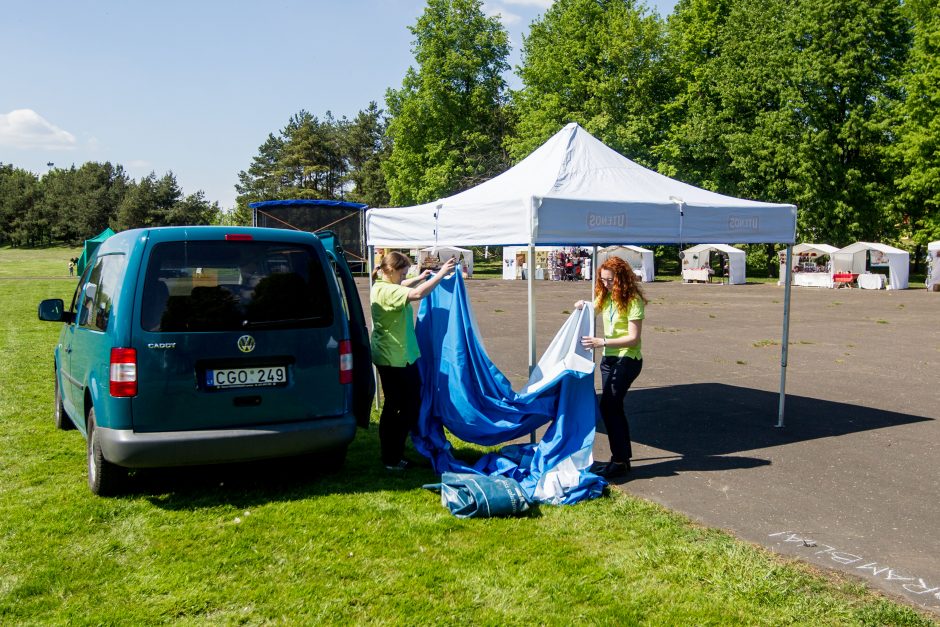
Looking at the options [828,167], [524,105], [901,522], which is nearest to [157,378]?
[901,522]

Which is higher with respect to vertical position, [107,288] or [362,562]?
[107,288]

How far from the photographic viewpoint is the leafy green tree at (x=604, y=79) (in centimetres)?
4238

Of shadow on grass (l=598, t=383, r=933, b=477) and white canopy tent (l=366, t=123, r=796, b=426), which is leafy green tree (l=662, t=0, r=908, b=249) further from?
white canopy tent (l=366, t=123, r=796, b=426)

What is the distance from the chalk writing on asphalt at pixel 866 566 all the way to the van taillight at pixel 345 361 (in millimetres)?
3019

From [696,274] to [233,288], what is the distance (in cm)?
3734

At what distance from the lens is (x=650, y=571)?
160 inches

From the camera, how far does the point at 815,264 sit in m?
37.4

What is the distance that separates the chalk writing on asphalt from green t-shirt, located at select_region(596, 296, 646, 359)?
172 centimetres

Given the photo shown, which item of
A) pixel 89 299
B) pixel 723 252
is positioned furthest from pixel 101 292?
pixel 723 252

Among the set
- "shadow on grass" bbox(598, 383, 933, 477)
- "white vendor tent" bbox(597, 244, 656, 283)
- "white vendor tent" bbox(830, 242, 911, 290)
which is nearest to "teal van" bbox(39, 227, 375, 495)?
"shadow on grass" bbox(598, 383, 933, 477)

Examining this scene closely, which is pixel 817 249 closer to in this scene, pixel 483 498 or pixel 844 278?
pixel 844 278

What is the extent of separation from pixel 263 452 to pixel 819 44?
138 feet

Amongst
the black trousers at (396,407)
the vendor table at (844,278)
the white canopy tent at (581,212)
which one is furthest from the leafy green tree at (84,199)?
the black trousers at (396,407)

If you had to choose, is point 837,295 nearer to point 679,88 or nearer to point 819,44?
point 819,44
